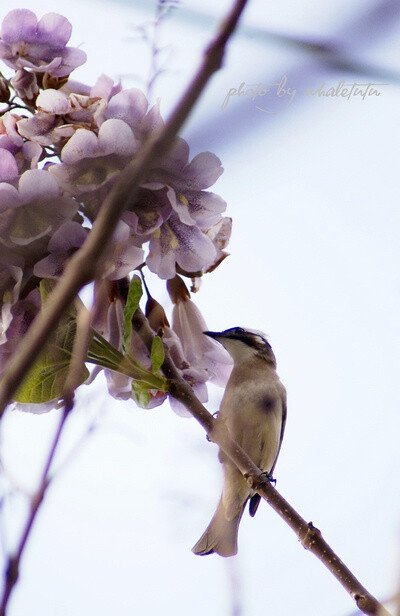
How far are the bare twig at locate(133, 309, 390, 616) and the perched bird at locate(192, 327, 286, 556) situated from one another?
111cm

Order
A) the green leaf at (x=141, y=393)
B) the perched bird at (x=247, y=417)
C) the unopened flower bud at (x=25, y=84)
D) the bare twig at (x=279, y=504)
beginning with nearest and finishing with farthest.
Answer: the bare twig at (x=279, y=504) < the green leaf at (x=141, y=393) < the unopened flower bud at (x=25, y=84) < the perched bird at (x=247, y=417)

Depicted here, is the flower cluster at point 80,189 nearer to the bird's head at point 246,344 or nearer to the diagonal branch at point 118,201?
the diagonal branch at point 118,201

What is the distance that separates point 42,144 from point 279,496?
0.94 meters

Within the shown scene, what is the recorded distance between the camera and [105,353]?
1.87m

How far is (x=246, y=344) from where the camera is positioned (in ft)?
14.1

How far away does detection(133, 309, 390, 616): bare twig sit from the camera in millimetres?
1566

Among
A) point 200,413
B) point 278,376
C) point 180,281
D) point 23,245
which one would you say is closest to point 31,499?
point 200,413

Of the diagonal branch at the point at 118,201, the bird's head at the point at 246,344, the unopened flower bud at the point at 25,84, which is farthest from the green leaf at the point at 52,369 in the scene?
the bird's head at the point at 246,344

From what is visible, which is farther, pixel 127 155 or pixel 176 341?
pixel 176 341

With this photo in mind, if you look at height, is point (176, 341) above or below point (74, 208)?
below

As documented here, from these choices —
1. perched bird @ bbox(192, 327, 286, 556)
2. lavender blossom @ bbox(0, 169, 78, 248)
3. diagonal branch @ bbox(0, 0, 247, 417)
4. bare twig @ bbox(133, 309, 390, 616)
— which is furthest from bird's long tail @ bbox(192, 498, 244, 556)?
diagonal branch @ bbox(0, 0, 247, 417)

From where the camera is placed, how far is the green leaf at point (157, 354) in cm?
186

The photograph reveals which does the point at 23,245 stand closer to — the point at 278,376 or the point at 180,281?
the point at 180,281

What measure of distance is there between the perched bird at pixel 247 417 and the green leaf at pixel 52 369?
1.20 meters
